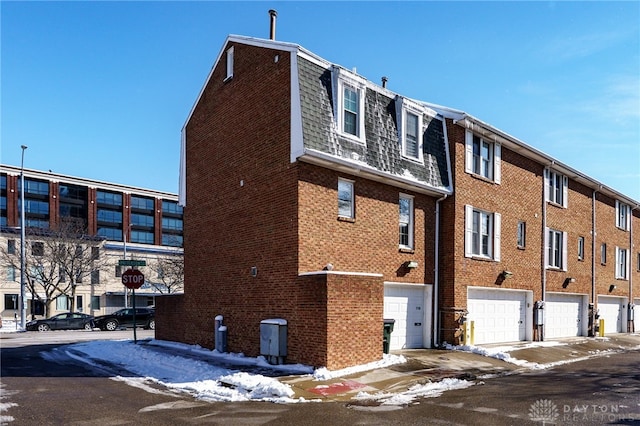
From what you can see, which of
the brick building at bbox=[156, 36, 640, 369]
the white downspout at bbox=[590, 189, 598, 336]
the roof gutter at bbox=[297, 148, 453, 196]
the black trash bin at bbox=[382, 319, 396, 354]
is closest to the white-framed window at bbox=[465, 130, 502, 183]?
the brick building at bbox=[156, 36, 640, 369]

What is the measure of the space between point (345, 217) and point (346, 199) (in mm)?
583

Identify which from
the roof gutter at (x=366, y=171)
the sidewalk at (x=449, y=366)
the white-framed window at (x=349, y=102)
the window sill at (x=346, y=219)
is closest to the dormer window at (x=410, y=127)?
the roof gutter at (x=366, y=171)

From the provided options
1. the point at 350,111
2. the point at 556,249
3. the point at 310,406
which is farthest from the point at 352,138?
the point at 556,249

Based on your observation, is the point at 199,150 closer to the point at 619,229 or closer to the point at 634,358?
the point at 634,358

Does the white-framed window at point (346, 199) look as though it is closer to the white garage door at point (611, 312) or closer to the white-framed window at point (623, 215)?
the white garage door at point (611, 312)

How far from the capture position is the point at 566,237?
23844mm

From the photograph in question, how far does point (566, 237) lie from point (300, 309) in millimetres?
16303

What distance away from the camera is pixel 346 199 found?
584 inches

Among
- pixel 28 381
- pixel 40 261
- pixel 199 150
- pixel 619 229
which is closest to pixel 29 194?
pixel 40 261

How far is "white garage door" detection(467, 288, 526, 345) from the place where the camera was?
60.9ft

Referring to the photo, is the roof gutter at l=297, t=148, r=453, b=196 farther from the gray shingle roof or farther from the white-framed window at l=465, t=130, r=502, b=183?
the white-framed window at l=465, t=130, r=502, b=183

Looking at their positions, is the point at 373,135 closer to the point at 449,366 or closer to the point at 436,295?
the point at 436,295

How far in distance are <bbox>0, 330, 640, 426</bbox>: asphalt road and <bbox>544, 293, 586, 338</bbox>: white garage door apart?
11.0 meters

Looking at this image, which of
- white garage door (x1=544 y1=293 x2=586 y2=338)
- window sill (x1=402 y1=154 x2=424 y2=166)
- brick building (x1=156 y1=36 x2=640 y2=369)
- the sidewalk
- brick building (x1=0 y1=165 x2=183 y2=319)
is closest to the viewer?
the sidewalk
